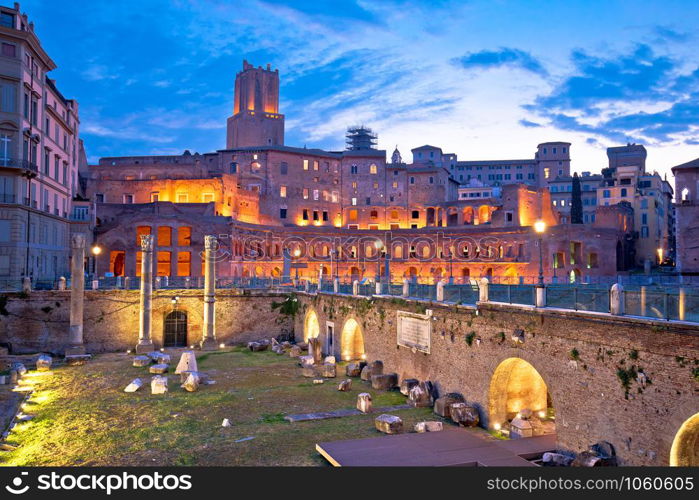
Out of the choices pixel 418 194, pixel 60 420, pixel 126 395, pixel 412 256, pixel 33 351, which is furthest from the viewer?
pixel 418 194

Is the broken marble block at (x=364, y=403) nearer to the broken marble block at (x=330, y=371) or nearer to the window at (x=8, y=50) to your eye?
the broken marble block at (x=330, y=371)

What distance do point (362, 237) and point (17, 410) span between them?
5159 centimetres

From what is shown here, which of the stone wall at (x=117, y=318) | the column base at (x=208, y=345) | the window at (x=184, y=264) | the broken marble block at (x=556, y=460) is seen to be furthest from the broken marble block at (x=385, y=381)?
the window at (x=184, y=264)

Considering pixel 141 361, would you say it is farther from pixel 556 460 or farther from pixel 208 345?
pixel 556 460

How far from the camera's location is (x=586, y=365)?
13.7 metres

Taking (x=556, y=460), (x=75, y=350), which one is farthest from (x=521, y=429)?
(x=75, y=350)

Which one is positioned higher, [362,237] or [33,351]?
[362,237]

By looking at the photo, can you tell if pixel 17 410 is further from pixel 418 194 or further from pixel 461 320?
pixel 418 194

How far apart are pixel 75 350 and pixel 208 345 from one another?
7.85m

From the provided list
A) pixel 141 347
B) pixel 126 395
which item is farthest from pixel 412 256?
pixel 126 395

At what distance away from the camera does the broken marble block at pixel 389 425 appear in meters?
17.2

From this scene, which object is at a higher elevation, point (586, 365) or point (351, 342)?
point (586, 365)

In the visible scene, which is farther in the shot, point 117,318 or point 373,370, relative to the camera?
point 117,318

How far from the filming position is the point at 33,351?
33938mm
